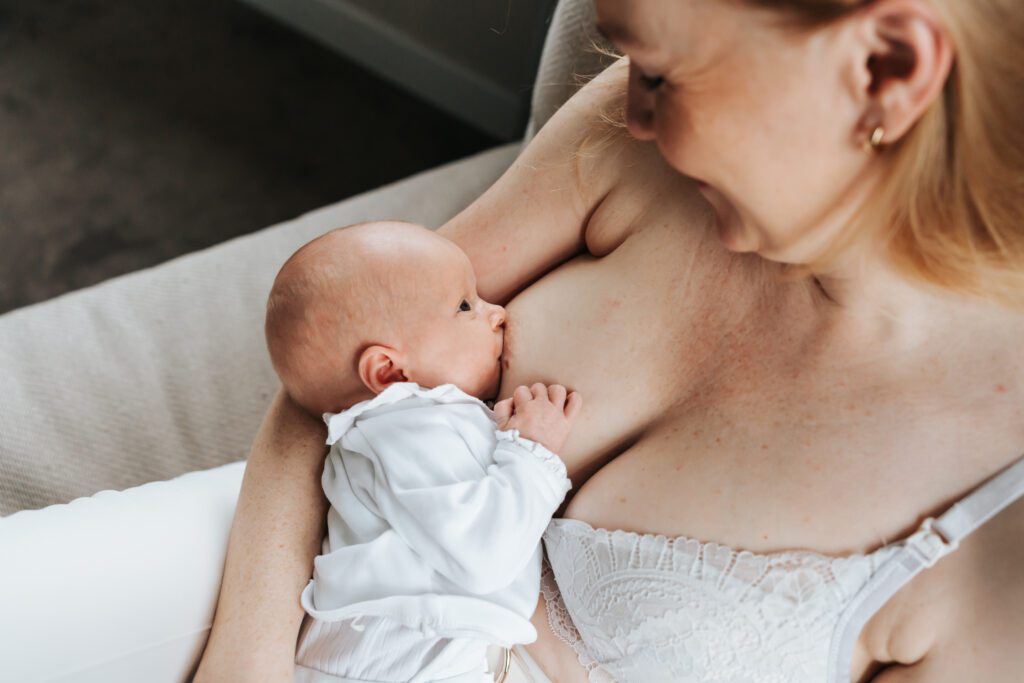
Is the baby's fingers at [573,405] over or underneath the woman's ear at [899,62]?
underneath

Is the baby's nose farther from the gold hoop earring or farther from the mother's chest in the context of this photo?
the gold hoop earring

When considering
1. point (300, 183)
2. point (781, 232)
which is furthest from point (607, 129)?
point (300, 183)

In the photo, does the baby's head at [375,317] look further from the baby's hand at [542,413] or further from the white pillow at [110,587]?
the white pillow at [110,587]

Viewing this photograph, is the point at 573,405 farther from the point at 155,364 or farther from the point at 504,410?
the point at 155,364

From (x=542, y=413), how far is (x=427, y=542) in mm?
172

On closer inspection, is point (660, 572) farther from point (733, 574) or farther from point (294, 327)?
point (294, 327)

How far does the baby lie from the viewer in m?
0.94

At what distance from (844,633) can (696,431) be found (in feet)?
0.75

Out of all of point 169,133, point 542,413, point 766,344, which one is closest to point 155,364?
point 542,413

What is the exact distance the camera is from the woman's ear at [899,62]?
0.68m

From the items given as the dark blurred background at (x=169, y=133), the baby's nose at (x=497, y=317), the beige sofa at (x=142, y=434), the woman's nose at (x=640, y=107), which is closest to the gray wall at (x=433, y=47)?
the dark blurred background at (x=169, y=133)

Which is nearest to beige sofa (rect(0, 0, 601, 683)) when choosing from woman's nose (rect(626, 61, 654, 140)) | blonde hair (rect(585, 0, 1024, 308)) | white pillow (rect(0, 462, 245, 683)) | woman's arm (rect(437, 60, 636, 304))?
white pillow (rect(0, 462, 245, 683))

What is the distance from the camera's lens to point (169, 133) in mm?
2719

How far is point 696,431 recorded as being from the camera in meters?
0.96
